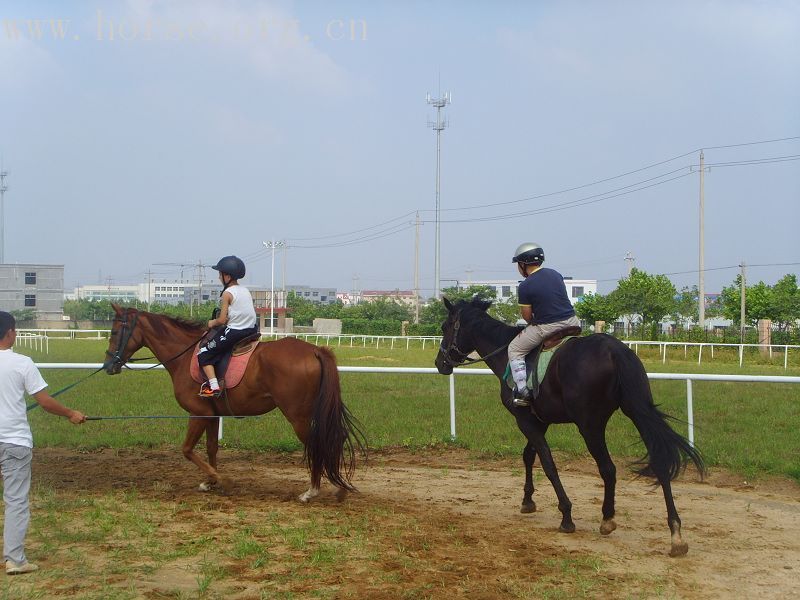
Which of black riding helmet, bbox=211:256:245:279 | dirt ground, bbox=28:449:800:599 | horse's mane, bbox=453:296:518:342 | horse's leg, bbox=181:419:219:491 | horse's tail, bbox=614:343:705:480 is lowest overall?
dirt ground, bbox=28:449:800:599

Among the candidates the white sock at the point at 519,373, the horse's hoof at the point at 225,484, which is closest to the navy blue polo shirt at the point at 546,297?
the white sock at the point at 519,373

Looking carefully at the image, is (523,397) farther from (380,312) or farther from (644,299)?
(380,312)

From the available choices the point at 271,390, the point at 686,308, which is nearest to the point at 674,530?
the point at 271,390

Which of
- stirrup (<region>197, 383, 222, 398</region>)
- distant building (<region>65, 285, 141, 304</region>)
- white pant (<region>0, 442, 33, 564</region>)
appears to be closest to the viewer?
white pant (<region>0, 442, 33, 564</region>)

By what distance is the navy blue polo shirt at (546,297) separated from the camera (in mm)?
7195

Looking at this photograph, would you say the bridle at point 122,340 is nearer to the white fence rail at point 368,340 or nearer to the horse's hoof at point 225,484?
the horse's hoof at point 225,484

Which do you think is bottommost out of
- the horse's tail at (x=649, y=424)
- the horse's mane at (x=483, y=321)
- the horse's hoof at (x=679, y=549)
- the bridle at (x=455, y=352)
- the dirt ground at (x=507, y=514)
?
the dirt ground at (x=507, y=514)

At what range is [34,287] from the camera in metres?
63.9

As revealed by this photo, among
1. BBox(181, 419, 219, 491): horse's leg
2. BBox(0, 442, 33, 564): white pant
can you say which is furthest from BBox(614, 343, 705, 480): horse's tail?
BBox(0, 442, 33, 564): white pant

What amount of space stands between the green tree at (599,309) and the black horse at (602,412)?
40695 mm

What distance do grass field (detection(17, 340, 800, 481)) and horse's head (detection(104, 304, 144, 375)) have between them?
115 inches

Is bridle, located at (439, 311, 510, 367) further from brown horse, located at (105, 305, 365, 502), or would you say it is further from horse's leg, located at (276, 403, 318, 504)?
horse's leg, located at (276, 403, 318, 504)

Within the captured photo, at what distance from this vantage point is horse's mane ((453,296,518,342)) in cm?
794

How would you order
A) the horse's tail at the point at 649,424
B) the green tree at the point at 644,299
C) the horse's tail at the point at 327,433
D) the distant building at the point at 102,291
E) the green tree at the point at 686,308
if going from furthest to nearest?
the distant building at the point at 102,291
the green tree at the point at 686,308
the green tree at the point at 644,299
the horse's tail at the point at 327,433
the horse's tail at the point at 649,424
